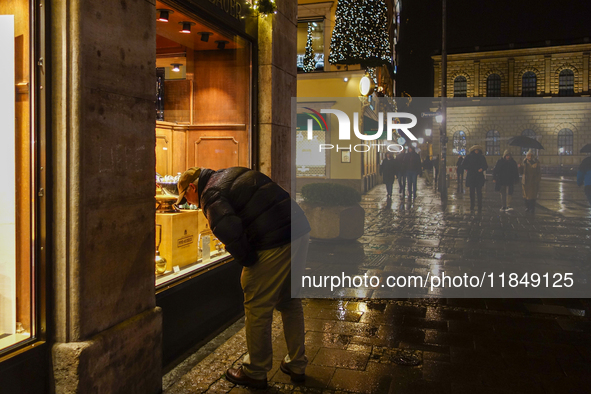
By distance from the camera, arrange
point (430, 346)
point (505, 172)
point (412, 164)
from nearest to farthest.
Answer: point (430, 346) < point (505, 172) < point (412, 164)

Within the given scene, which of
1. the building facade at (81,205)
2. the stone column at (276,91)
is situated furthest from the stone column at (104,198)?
the stone column at (276,91)

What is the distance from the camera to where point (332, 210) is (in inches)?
397

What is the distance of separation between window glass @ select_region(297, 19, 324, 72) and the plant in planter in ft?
34.7

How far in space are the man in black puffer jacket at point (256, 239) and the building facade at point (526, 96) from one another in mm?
51128

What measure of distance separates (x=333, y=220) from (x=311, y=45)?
36.3 feet

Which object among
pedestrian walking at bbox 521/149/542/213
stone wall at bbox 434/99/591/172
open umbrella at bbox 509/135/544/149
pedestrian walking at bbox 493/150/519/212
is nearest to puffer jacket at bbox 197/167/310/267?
pedestrian walking at bbox 521/149/542/213

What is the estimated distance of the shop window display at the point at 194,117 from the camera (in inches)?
195

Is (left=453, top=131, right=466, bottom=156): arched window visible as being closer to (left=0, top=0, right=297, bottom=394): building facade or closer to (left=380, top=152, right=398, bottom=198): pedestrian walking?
(left=380, top=152, right=398, bottom=198): pedestrian walking

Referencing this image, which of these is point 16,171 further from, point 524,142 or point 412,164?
point 524,142

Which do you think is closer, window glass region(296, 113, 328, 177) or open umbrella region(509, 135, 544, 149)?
Answer: open umbrella region(509, 135, 544, 149)

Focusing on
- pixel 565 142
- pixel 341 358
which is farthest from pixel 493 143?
pixel 341 358

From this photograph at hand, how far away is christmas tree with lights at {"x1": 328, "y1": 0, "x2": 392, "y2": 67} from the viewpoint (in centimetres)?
1753

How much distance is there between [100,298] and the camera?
328 cm

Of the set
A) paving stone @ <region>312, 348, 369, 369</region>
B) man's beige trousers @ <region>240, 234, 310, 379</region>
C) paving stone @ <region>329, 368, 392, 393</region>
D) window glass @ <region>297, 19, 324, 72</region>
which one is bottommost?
paving stone @ <region>329, 368, 392, 393</region>
